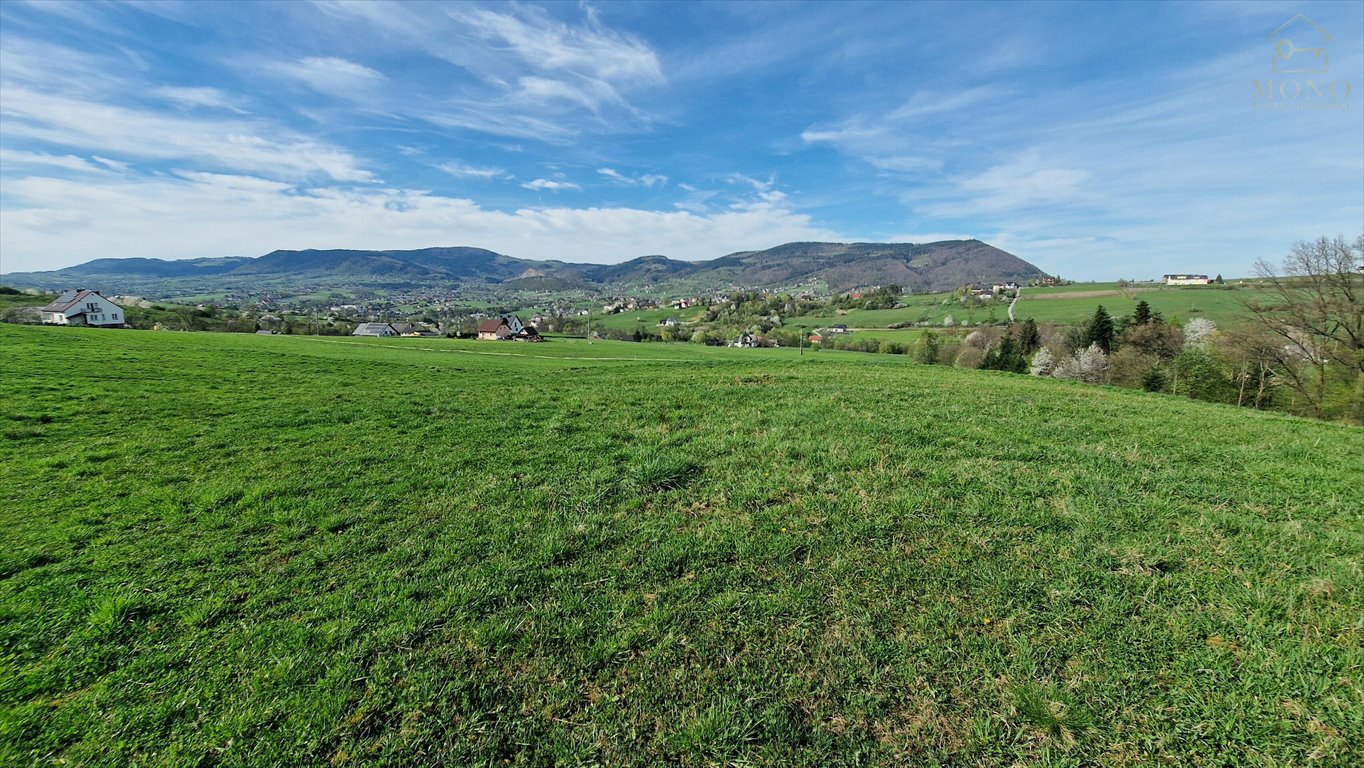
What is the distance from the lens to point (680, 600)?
4660 mm

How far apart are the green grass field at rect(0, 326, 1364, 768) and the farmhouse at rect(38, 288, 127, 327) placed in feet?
332

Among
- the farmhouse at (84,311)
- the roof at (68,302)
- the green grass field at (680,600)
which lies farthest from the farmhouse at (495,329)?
the green grass field at (680,600)

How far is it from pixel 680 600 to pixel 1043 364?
70.9 metres

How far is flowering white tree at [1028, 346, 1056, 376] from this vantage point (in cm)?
5938

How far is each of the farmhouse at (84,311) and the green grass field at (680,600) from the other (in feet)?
332

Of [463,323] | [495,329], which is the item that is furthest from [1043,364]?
[463,323]

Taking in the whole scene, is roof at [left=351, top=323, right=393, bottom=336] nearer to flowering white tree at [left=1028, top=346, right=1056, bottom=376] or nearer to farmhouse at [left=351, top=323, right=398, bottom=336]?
farmhouse at [left=351, top=323, right=398, bottom=336]

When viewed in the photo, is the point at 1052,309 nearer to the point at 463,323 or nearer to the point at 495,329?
the point at 495,329

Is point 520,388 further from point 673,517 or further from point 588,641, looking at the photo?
point 588,641

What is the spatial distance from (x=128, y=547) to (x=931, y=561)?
28.0 ft

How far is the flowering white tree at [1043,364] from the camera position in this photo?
195 feet

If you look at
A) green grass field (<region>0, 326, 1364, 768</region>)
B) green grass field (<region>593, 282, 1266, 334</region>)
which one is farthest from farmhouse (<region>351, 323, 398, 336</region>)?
green grass field (<region>0, 326, 1364, 768</region>)

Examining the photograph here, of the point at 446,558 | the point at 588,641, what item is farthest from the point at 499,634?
the point at 446,558

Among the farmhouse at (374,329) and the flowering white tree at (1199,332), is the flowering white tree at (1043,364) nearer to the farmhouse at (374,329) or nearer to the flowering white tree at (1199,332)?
the flowering white tree at (1199,332)
